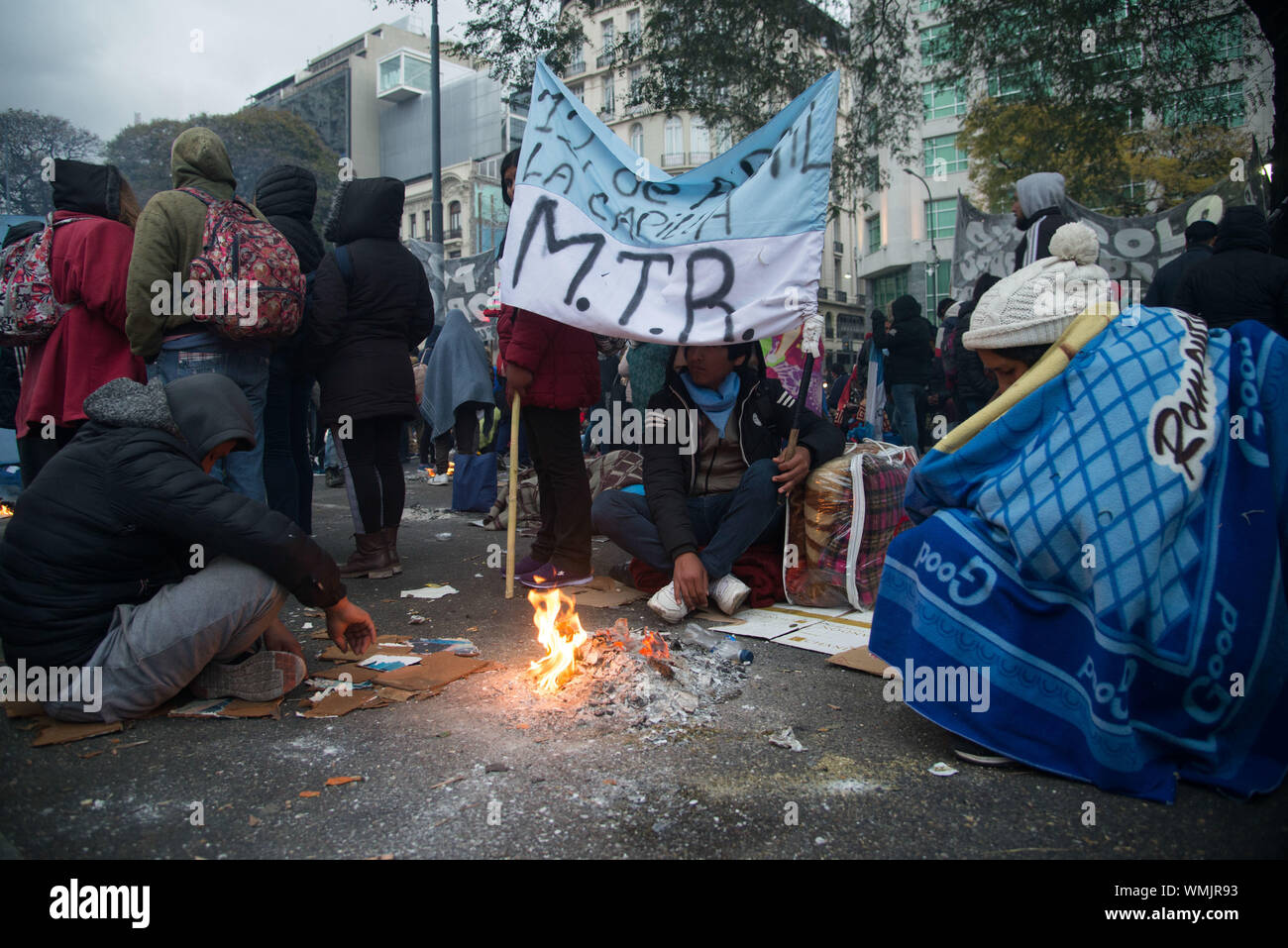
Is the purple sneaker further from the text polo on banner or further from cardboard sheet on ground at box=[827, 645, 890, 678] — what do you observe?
cardboard sheet on ground at box=[827, 645, 890, 678]

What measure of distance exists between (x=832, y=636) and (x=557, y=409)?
6.16 feet

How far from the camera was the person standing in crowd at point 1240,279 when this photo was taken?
5.25 metres

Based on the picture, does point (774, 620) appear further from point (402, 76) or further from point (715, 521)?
point (402, 76)

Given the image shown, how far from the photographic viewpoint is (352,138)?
2783 inches

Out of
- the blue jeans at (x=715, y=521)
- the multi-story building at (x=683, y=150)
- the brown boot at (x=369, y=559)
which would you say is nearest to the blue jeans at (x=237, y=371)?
the brown boot at (x=369, y=559)

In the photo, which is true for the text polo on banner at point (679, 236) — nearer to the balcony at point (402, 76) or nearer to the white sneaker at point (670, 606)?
the white sneaker at point (670, 606)

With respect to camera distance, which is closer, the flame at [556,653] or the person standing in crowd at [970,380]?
the flame at [556,653]

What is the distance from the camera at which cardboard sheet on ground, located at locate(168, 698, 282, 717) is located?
9.65 feet

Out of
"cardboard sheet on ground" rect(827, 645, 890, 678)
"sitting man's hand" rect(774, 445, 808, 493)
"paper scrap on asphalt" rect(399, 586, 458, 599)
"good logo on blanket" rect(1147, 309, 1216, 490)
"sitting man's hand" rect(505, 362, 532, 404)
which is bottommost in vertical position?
"cardboard sheet on ground" rect(827, 645, 890, 678)

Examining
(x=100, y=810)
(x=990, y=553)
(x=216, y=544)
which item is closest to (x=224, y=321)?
(x=216, y=544)

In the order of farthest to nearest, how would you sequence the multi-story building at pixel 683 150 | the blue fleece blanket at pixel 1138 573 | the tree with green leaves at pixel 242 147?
1. the tree with green leaves at pixel 242 147
2. the multi-story building at pixel 683 150
3. the blue fleece blanket at pixel 1138 573

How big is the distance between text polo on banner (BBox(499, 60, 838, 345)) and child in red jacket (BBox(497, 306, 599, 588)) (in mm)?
427

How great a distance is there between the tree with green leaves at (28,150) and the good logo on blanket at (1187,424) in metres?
19.6

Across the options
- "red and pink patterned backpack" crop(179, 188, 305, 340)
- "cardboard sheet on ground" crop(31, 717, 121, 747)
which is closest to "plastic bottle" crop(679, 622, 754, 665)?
"cardboard sheet on ground" crop(31, 717, 121, 747)
